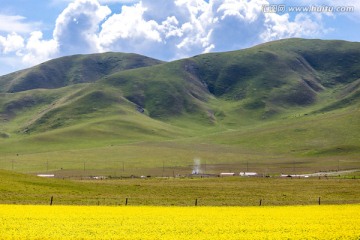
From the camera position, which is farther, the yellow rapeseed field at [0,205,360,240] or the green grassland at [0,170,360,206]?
the green grassland at [0,170,360,206]

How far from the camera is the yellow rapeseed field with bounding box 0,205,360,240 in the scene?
1353 inches

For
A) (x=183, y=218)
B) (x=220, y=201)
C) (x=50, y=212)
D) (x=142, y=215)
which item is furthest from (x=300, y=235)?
(x=220, y=201)

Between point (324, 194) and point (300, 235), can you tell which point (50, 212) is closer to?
point (300, 235)

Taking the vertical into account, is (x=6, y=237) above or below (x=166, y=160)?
below

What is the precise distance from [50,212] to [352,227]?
26.7 m

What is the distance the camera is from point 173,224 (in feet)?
133

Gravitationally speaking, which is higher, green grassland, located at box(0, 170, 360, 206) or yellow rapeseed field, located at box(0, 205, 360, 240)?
green grassland, located at box(0, 170, 360, 206)

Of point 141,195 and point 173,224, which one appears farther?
point 141,195

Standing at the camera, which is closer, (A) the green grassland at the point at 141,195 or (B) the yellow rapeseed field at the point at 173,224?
(B) the yellow rapeseed field at the point at 173,224

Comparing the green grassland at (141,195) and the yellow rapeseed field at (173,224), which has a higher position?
the green grassland at (141,195)

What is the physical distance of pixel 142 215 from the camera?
47.4 m

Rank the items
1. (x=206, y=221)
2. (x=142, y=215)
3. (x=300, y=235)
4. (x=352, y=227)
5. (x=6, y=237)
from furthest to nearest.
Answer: (x=142, y=215) → (x=206, y=221) → (x=352, y=227) → (x=300, y=235) → (x=6, y=237)

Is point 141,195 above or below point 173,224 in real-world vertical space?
above

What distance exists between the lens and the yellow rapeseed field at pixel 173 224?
34375 millimetres
